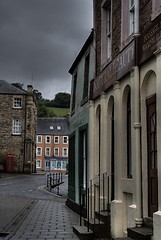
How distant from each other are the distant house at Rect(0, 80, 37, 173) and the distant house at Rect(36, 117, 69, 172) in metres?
33.8

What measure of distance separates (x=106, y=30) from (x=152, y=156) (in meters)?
5.58

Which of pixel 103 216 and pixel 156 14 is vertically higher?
pixel 156 14

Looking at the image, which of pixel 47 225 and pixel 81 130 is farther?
pixel 81 130

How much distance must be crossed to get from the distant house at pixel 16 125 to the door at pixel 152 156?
45.4m

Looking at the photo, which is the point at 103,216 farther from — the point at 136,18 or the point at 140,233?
the point at 136,18

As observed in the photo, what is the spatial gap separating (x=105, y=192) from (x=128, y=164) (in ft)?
6.04

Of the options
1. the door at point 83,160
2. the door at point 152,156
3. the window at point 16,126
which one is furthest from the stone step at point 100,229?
the window at point 16,126

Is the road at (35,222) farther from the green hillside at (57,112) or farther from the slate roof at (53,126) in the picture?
the green hillside at (57,112)

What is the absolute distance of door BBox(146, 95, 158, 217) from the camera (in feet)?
25.1

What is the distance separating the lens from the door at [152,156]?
25.1 feet

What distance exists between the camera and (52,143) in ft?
295

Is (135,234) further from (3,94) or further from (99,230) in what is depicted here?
(3,94)

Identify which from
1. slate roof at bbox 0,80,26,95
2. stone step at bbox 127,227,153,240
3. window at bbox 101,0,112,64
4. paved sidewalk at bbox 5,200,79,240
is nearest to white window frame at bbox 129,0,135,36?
window at bbox 101,0,112,64

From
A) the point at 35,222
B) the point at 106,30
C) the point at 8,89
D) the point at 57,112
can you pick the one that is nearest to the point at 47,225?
the point at 35,222
